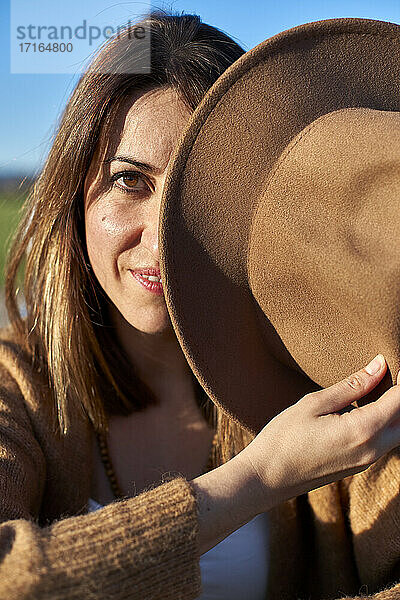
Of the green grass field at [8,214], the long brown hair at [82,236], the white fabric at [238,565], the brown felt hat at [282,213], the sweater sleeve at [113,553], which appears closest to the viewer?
the sweater sleeve at [113,553]

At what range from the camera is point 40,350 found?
69.8 inches

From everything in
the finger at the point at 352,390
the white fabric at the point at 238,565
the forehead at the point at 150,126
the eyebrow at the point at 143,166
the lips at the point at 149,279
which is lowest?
the white fabric at the point at 238,565

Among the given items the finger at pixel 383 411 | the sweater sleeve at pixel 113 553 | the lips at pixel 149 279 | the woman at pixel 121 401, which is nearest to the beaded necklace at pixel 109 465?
the woman at pixel 121 401

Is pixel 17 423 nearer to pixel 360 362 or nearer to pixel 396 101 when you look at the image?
pixel 360 362

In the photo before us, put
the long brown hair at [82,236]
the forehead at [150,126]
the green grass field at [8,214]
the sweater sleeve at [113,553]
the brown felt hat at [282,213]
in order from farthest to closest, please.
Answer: the green grass field at [8,214] < the long brown hair at [82,236] < the forehead at [150,126] < the brown felt hat at [282,213] < the sweater sleeve at [113,553]

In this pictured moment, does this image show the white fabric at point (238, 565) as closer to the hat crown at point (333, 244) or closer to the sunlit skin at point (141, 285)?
the sunlit skin at point (141, 285)

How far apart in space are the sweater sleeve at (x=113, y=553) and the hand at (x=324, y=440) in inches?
5.6

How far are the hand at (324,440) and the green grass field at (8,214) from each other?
112 cm

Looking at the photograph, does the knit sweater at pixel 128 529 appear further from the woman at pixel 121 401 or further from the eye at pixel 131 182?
the eye at pixel 131 182

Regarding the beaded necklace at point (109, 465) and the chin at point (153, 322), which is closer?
the chin at point (153, 322)

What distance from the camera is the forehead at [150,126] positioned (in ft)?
4.71

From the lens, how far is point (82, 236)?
1.73m

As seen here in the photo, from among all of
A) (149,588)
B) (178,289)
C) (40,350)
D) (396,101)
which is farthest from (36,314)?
(396,101)

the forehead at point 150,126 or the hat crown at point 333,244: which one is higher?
the forehead at point 150,126
